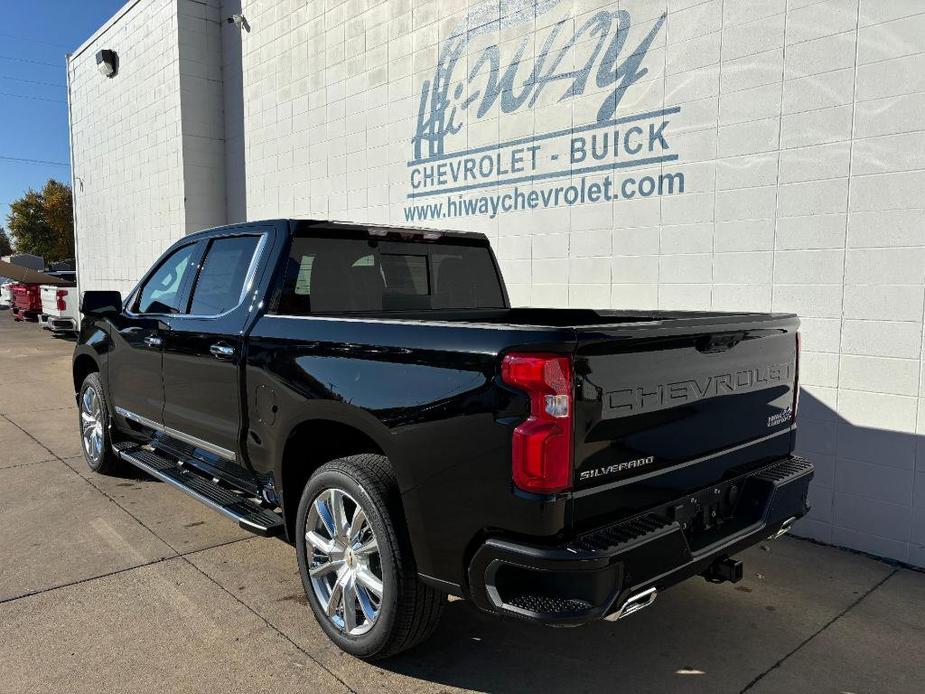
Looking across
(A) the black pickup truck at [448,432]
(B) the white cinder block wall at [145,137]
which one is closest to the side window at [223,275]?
(A) the black pickup truck at [448,432]

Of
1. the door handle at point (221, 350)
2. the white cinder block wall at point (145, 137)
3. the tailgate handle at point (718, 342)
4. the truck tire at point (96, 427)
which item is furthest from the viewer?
the white cinder block wall at point (145, 137)

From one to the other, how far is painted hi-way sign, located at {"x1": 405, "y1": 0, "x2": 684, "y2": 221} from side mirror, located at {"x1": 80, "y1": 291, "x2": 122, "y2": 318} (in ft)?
11.0

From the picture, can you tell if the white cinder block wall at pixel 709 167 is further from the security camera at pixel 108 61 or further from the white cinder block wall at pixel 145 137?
the security camera at pixel 108 61

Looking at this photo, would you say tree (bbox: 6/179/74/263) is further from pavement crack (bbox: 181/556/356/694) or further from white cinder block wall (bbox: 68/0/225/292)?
pavement crack (bbox: 181/556/356/694)

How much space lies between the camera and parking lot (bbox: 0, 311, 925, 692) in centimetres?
298

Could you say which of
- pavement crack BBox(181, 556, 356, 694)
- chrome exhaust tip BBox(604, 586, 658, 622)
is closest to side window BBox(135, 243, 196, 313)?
pavement crack BBox(181, 556, 356, 694)

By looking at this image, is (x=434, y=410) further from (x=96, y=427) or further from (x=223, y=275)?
(x=96, y=427)

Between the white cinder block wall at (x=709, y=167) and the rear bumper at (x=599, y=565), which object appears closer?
the rear bumper at (x=599, y=565)

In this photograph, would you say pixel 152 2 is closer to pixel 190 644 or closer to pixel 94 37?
pixel 94 37

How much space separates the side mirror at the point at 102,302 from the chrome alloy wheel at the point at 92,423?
71 centimetres

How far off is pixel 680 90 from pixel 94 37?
14792 mm

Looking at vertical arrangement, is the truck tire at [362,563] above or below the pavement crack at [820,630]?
above

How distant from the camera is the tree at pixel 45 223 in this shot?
56938 mm

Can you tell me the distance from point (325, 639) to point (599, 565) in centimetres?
159
